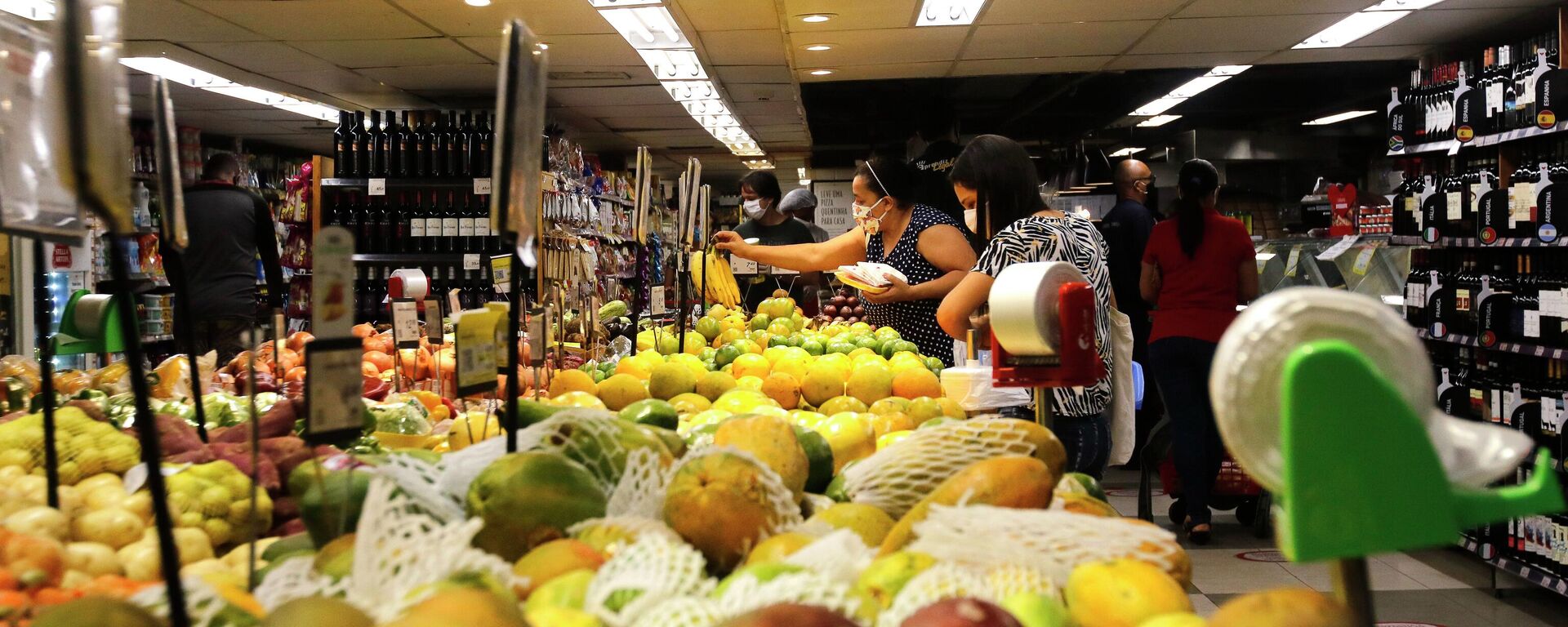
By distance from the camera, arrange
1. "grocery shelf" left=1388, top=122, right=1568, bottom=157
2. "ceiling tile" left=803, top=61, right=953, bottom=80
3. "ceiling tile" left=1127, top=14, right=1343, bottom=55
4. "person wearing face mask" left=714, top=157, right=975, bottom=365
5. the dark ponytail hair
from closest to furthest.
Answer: "person wearing face mask" left=714, top=157, right=975, bottom=365, "grocery shelf" left=1388, top=122, right=1568, bottom=157, the dark ponytail hair, "ceiling tile" left=1127, top=14, right=1343, bottom=55, "ceiling tile" left=803, top=61, right=953, bottom=80

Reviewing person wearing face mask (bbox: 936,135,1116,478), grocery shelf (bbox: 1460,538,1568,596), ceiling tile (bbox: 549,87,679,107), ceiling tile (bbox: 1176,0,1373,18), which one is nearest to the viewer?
person wearing face mask (bbox: 936,135,1116,478)

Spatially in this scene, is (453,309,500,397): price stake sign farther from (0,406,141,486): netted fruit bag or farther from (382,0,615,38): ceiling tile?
(382,0,615,38): ceiling tile

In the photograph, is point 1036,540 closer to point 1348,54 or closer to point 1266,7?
point 1266,7

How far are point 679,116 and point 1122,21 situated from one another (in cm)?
455

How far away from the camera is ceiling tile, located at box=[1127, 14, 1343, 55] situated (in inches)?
232

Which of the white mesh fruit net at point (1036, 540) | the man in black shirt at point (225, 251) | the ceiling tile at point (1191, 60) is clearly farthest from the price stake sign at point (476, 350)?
the ceiling tile at point (1191, 60)

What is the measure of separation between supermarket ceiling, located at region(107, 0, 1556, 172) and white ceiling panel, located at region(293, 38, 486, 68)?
20mm

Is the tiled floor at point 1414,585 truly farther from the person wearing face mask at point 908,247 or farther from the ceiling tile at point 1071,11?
the ceiling tile at point 1071,11

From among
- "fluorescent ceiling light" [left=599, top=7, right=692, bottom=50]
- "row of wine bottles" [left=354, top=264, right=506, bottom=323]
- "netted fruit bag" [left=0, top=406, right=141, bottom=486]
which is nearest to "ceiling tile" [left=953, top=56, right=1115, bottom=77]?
"fluorescent ceiling light" [left=599, top=7, right=692, bottom=50]

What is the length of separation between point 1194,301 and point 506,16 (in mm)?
3557

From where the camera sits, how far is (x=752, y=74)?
24.9 feet

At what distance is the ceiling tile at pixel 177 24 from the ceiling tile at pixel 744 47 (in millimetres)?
2483

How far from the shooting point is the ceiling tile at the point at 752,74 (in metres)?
7.34

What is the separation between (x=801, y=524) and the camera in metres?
1.22
